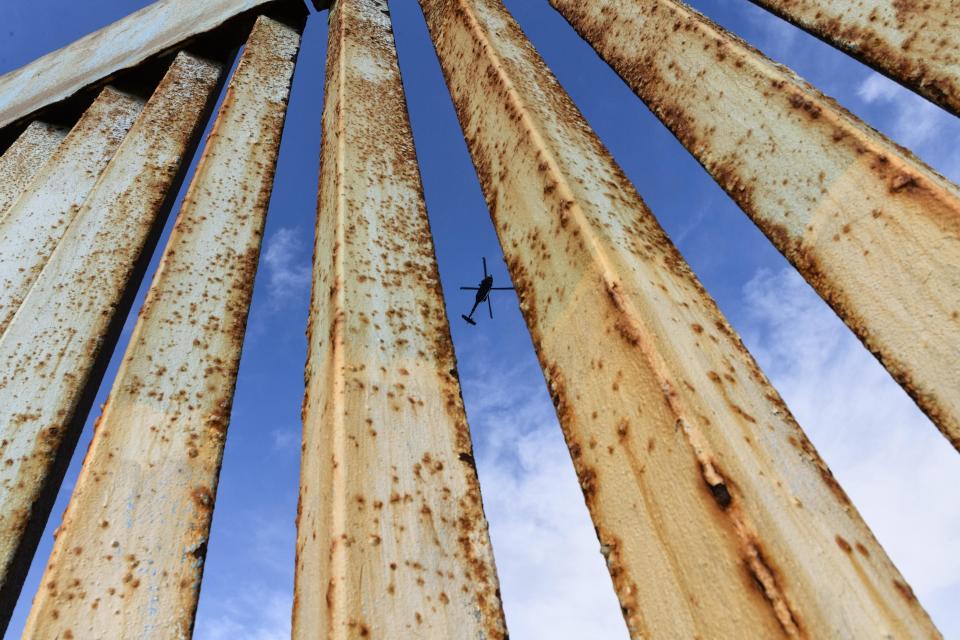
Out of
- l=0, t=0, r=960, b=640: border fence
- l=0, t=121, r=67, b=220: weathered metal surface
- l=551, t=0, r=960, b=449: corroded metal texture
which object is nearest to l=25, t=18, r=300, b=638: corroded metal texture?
l=0, t=0, r=960, b=640: border fence

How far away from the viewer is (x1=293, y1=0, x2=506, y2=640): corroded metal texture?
2.67ft

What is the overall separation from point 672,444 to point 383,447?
0.48 meters

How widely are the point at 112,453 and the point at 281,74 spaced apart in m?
1.76

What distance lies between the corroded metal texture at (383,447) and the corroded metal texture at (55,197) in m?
1.09

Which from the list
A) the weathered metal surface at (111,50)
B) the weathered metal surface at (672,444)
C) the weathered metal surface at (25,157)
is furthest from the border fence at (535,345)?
the weathered metal surface at (111,50)

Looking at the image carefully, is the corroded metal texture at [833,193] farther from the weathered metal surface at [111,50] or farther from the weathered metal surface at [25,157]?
the weathered metal surface at [25,157]

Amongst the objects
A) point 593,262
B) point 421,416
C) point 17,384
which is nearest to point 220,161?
point 17,384

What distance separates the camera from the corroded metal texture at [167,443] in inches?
37.9

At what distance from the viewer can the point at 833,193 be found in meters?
0.95

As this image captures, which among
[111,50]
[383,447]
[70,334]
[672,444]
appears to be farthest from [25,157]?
[672,444]

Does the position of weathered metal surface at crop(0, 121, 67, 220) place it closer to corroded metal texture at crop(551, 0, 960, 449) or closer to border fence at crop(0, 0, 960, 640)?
border fence at crop(0, 0, 960, 640)

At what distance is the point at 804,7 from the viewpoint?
135cm

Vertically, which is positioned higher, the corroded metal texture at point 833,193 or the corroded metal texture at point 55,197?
the corroded metal texture at point 833,193

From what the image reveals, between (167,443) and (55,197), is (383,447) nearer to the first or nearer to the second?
(167,443)
